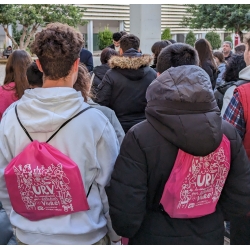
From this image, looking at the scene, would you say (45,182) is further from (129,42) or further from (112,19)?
(112,19)

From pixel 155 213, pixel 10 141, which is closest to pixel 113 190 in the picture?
pixel 155 213

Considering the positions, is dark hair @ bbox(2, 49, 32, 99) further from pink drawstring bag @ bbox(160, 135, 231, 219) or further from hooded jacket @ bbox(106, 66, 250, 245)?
pink drawstring bag @ bbox(160, 135, 231, 219)

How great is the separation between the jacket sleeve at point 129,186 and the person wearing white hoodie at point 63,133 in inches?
3.8

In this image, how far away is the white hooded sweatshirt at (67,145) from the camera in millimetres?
1879

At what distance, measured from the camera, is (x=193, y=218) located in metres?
2.00

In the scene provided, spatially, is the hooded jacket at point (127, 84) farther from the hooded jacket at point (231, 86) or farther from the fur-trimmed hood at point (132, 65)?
the hooded jacket at point (231, 86)

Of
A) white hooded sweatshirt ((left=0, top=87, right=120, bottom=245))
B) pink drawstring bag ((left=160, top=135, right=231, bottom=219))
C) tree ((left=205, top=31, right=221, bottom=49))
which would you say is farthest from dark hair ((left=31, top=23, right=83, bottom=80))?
tree ((left=205, top=31, right=221, bottom=49))

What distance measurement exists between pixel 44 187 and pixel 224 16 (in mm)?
26099

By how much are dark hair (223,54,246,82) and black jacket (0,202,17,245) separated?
82.5 inches

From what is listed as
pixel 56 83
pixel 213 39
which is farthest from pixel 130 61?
pixel 213 39

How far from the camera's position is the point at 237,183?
2.04m

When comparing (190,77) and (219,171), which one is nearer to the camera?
(190,77)

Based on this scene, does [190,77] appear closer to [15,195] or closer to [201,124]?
[201,124]

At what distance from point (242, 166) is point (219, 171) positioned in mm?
158
